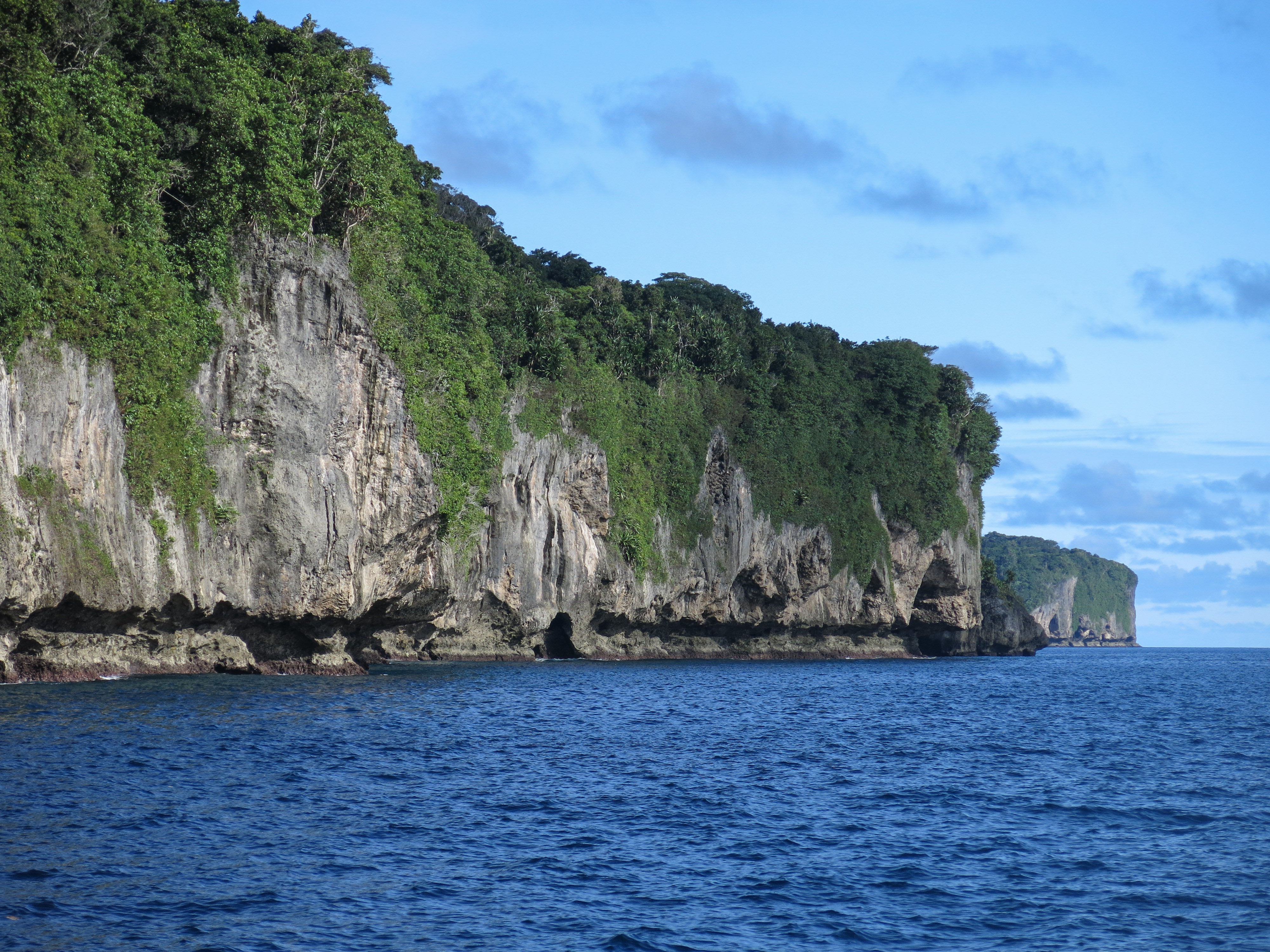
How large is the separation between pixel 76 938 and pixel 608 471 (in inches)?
2306

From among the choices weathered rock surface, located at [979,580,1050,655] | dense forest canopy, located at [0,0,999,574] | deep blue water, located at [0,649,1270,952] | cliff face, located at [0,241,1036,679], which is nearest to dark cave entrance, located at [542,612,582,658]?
cliff face, located at [0,241,1036,679]

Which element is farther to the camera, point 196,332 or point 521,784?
point 196,332

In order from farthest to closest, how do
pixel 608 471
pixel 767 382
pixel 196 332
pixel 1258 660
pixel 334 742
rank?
pixel 1258 660, pixel 767 382, pixel 608 471, pixel 196 332, pixel 334 742

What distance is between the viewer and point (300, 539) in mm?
42625

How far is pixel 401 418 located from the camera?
49062 mm

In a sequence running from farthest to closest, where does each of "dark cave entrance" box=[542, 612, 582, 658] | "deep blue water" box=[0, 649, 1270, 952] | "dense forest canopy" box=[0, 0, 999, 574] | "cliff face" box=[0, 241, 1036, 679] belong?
"dark cave entrance" box=[542, 612, 582, 658], "dense forest canopy" box=[0, 0, 999, 574], "cliff face" box=[0, 241, 1036, 679], "deep blue water" box=[0, 649, 1270, 952]

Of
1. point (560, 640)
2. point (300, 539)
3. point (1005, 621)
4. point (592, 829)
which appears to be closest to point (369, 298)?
point (300, 539)

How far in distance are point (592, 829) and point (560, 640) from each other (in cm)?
5436

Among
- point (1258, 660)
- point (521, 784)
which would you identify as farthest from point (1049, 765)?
point (1258, 660)

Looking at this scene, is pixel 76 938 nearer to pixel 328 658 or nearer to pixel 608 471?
pixel 328 658

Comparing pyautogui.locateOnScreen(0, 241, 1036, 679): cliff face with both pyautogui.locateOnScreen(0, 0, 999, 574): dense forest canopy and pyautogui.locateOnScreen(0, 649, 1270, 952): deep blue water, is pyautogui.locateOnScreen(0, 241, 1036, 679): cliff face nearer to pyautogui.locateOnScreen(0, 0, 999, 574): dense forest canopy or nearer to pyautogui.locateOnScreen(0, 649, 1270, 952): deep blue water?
pyautogui.locateOnScreen(0, 0, 999, 574): dense forest canopy

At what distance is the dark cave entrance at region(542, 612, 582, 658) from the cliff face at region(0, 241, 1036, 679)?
127 millimetres

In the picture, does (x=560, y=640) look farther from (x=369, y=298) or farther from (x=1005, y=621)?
(x=1005, y=621)

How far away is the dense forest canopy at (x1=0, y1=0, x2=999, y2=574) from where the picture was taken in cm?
3388
